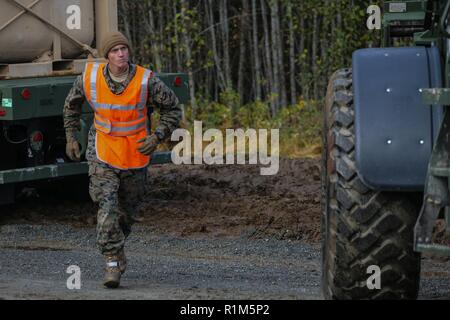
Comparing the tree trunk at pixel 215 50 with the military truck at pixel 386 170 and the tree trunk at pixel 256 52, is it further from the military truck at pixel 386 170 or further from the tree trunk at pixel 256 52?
the military truck at pixel 386 170

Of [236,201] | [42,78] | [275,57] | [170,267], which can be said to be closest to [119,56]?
[170,267]

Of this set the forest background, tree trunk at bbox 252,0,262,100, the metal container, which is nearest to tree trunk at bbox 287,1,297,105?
the forest background

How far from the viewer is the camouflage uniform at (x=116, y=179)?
7.46m

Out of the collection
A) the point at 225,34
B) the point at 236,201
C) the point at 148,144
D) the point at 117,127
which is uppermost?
the point at 225,34

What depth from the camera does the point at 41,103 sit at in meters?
10.1

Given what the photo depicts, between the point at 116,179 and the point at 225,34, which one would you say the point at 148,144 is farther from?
the point at 225,34

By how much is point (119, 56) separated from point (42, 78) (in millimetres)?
3521

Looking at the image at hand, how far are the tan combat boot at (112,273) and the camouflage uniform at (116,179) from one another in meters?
0.05

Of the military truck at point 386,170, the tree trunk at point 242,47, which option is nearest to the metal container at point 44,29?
the military truck at point 386,170

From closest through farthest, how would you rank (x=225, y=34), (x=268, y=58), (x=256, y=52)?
(x=268, y=58) < (x=256, y=52) < (x=225, y=34)

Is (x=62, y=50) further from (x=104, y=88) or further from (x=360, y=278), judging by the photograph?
(x=360, y=278)

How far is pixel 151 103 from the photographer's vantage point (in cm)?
767

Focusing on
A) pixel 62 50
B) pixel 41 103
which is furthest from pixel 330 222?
pixel 62 50

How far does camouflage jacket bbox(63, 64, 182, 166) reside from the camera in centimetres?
750
